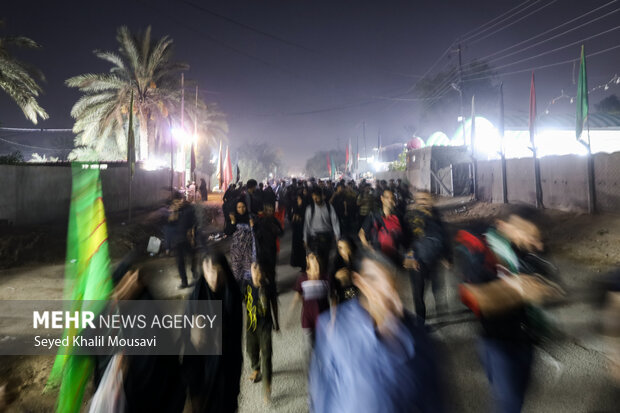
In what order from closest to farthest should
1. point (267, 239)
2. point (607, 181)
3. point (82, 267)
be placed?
point (267, 239) → point (82, 267) → point (607, 181)

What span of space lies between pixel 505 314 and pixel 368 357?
1332mm

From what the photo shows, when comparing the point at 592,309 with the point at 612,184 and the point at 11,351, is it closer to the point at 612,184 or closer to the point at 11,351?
the point at 612,184

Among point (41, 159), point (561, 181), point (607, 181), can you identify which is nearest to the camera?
point (607, 181)

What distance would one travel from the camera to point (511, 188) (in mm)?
16594

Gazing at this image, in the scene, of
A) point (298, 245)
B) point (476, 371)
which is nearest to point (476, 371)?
point (476, 371)

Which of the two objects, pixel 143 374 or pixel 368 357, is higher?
pixel 368 357

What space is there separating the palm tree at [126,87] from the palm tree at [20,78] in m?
5.36

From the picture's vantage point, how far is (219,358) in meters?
2.94

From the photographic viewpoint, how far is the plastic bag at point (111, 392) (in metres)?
2.28

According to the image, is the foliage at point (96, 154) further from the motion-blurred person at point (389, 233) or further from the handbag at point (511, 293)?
the handbag at point (511, 293)

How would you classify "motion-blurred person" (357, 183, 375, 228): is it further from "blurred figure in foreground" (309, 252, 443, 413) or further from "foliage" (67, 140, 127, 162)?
"foliage" (67, 140, 127, 162)

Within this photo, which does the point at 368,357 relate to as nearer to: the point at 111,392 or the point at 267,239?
the point at 111,392

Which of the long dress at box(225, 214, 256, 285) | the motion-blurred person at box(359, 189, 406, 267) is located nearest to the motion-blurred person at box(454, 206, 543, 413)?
the motion-blurred person at box(359, 189, 406, 267)

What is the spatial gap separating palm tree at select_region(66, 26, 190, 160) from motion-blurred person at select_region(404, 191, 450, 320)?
20.9m
